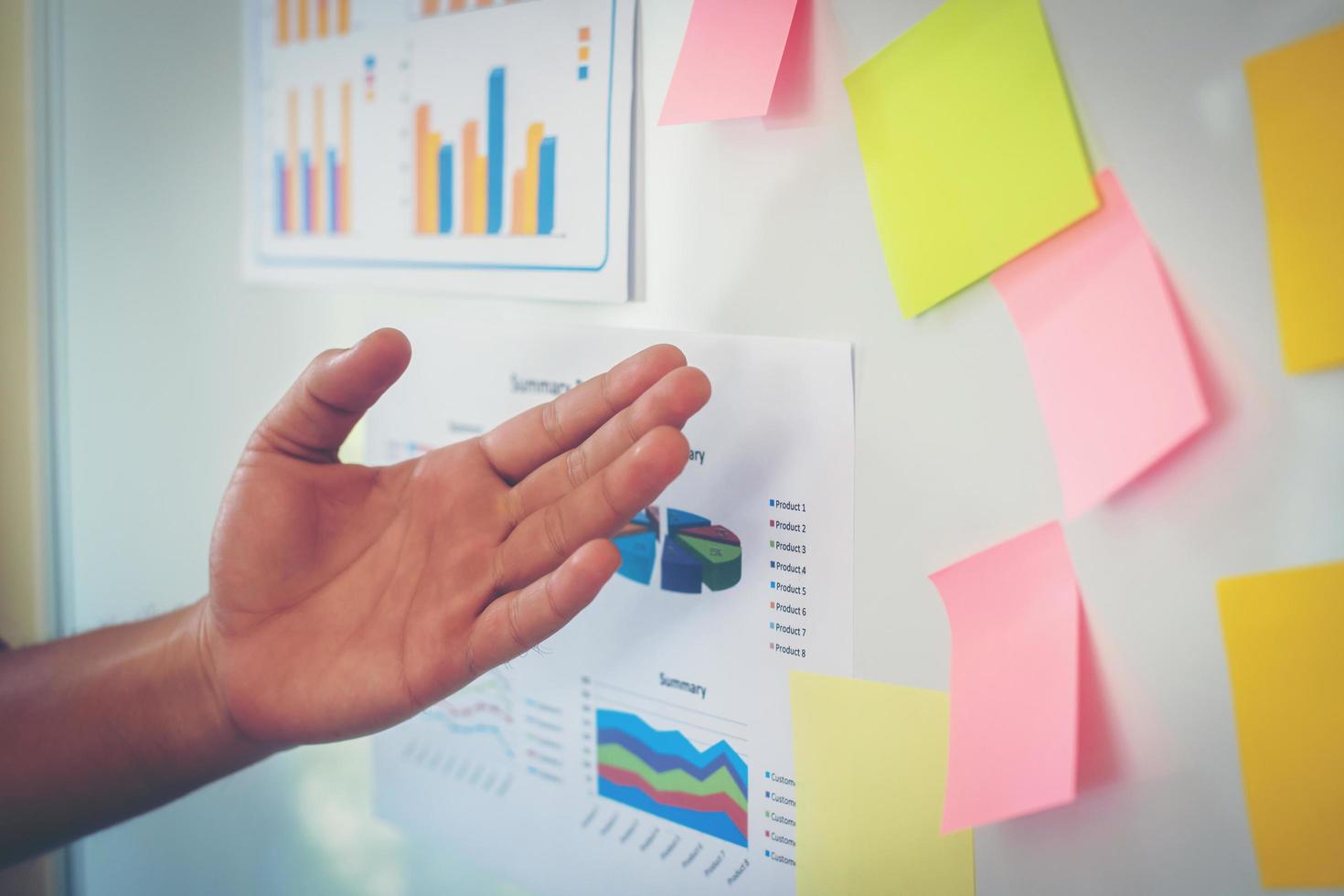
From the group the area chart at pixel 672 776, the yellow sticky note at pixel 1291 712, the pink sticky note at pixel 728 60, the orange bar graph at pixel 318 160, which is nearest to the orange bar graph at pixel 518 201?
the pink sticky note at pixel 728 60

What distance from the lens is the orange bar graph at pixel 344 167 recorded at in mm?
702

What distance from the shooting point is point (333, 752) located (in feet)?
2.49

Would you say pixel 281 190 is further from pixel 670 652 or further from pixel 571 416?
pixel 670 652

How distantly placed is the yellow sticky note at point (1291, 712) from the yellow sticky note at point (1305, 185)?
10 cm

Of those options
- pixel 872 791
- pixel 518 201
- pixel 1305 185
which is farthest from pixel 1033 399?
pixel 518 201

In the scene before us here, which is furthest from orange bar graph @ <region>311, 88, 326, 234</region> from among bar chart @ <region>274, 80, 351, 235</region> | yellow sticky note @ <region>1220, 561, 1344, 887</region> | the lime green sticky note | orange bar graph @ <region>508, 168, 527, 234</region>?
yellow sticky note @ <region>1220, 561, 1344, 887</region>

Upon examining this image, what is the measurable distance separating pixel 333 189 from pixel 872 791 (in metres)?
0.63

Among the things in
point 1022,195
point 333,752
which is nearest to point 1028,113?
point 1022,195

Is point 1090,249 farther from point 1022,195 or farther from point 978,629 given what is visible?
point 978,629

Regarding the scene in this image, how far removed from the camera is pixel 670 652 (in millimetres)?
576

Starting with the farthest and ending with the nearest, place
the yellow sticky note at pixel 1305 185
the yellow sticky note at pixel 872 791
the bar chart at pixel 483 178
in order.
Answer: the bar chart at pixel 483 178, the yellow sticky note at pixel 872 791, the yellow sticky note at pixel 1305 185

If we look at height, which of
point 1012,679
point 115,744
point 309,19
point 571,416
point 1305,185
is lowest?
point 115,744

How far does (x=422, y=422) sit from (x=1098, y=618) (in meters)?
0.51

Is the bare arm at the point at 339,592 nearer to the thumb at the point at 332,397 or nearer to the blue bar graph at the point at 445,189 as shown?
the thumb at the point at 332,397
